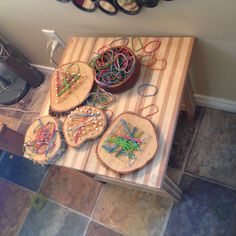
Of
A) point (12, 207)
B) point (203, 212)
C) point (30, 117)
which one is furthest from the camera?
point (30, 117)

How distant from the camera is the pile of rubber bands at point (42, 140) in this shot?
1.10 meters

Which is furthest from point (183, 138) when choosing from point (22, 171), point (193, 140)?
point (22, 171)

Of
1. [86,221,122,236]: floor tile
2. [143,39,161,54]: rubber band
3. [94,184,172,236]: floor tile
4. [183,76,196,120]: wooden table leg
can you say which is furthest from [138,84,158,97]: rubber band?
[86,221,122,236]: floor tile

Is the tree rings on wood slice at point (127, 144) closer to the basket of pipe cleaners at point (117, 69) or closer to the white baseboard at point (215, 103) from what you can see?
the basket of pipe cleaners at point (117, 69)

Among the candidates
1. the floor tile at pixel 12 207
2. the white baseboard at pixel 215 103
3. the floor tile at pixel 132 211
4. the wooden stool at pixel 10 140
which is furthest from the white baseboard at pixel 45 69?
the white baseboard at pixel 215 103

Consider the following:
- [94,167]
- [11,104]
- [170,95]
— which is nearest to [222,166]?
[170,95]

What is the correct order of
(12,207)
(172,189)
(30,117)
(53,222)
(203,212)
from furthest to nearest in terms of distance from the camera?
(30,117) → (12,207) → (53,222) → (203,212) → (172,189)

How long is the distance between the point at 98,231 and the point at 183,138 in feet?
1.84

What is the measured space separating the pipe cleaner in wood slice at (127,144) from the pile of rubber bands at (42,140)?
18cm

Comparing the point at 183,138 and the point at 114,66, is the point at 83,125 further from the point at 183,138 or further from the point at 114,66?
the point at 183,138

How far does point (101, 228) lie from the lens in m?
1.46

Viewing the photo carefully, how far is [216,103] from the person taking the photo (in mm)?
1421

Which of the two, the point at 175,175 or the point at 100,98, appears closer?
the point at 100,98

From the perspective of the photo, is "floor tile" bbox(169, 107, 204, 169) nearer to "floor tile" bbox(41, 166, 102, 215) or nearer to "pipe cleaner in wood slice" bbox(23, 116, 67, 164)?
"floor tile" bbox(41, 166, 102, 215)
